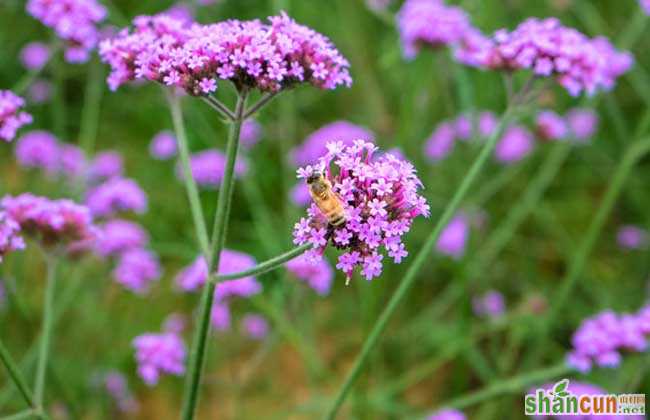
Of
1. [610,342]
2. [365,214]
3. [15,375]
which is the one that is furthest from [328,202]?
[610,342]

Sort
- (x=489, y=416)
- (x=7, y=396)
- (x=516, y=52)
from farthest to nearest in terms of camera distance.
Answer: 1. (x=489, y=416)
2. (x=7, y=396)
3. (x=516, y=52)

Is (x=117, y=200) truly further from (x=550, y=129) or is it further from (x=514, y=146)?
(x=514, y=146)

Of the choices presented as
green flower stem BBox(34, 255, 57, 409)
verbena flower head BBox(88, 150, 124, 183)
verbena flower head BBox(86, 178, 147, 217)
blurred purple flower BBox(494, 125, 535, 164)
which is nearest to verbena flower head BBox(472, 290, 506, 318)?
blurred purple flower BBox(494, 125, 535, 164)

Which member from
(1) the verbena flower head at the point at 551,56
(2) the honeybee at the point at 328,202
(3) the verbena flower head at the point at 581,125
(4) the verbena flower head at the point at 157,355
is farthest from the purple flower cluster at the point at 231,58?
(3) the verbena flower head at the point at 581,125

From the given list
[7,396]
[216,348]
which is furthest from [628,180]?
[7,396]

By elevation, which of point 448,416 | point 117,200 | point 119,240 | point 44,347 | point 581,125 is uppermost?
point 581,125

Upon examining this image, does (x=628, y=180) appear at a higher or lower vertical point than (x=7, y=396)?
higher

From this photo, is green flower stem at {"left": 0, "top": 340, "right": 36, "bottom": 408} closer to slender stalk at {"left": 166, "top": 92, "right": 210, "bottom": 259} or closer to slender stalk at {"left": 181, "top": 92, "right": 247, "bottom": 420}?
slender stalk at {"left": 181, "top": 92, "right": 247, "bottom": 420}

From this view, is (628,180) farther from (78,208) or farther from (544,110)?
(78,208)
